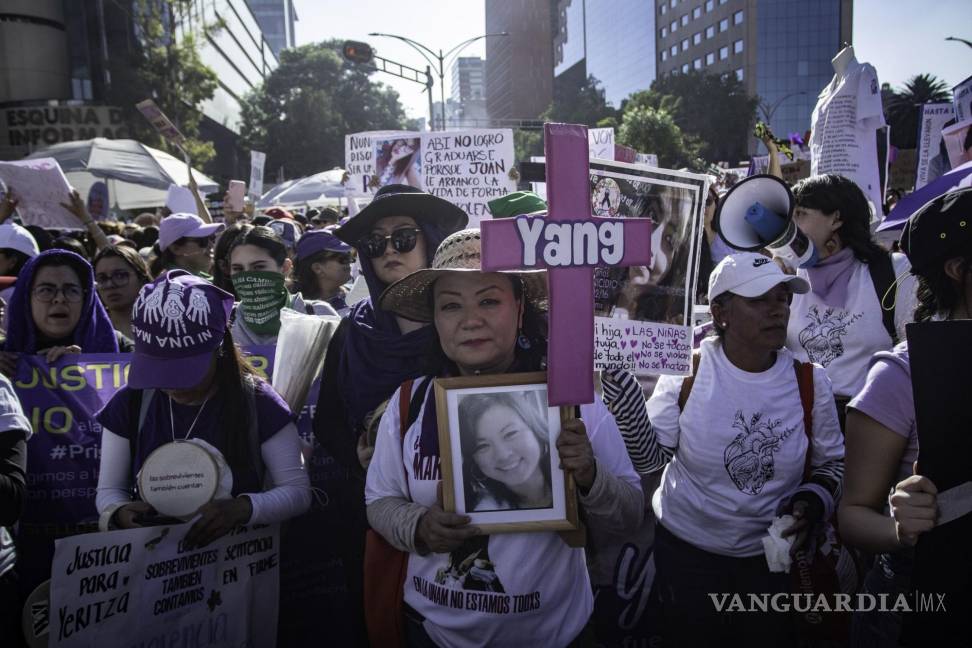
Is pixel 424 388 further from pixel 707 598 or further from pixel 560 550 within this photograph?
pixel 707 598

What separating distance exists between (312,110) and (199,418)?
159ft

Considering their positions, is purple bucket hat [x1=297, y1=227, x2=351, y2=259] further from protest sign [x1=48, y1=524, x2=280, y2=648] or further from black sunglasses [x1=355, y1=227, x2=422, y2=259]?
protest sign [x1=48, y1=524, x2=280, y2=648]

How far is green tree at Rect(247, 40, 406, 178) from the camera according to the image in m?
46.7

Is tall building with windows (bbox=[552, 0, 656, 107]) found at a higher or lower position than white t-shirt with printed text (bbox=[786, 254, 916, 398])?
higher

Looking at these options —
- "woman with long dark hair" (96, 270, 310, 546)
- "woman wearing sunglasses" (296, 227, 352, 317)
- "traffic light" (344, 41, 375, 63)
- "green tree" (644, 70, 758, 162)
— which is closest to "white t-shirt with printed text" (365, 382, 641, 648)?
"woman with long dark hair" (96, 270, 310, 546)

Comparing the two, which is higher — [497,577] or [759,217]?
[759,217]

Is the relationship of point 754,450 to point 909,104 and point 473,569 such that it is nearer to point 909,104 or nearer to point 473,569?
point 473,569

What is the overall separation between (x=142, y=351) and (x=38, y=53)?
31.2 m

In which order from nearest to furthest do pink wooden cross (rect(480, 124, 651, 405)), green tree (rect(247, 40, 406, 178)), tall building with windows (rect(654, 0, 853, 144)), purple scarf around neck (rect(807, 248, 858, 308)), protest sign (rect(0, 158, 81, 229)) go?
pink wooden cross (rect(480, 124, 651, 405)) < purple scarf around neck (rect(807, 248, 858, 308)) < protest sign (rect(0, 158, 81, 229)) < green tree (rect(247, 40, 406, 178)) < tall building with windows (rect(654, 0, 853, 144))

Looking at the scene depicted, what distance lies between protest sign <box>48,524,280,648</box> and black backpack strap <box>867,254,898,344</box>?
2.87m

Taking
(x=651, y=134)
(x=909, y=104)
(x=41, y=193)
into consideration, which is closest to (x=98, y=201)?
(x=41, y=193)

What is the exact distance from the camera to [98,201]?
10758mm

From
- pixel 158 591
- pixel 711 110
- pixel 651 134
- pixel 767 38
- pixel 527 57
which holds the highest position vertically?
pixel 527 57

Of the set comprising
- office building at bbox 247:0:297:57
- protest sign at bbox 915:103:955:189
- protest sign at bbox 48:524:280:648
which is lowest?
protest sign at bbox 48:524:280:648
